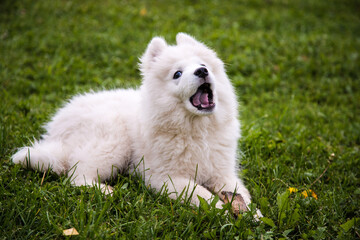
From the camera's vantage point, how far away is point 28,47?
6.77m

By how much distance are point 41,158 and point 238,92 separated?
4.00m

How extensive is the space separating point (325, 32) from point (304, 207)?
22.4ft

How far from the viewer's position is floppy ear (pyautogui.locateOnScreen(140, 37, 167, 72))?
326 cm

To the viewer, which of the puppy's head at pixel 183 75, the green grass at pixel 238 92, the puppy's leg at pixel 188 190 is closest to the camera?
the green grass at pixel 238 92

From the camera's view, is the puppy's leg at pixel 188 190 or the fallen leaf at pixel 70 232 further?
the puppy's leg at pixel 188 190

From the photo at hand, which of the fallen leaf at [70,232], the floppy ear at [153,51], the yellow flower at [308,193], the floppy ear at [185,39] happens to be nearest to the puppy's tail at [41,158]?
the fallen leaf at [70,232]

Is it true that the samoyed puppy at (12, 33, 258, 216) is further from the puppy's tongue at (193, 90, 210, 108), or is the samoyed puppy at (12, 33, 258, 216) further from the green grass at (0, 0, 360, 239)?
the green grass at (0, 0, 360, 239)

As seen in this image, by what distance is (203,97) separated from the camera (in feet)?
9.90

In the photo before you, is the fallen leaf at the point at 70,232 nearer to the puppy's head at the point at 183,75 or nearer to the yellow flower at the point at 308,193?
the puppy's head at the point at 183,75

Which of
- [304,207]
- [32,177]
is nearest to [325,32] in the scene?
[304,207]

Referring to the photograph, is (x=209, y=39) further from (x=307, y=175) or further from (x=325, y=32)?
(x=307, y=175)

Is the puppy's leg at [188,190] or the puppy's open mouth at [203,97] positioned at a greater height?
the puppy's open mouth at [203,97]

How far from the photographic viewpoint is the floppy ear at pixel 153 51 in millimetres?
3256

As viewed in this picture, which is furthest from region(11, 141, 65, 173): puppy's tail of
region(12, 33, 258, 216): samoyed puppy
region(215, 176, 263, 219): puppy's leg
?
region(215, 176, 263, 219): puppy's leg
